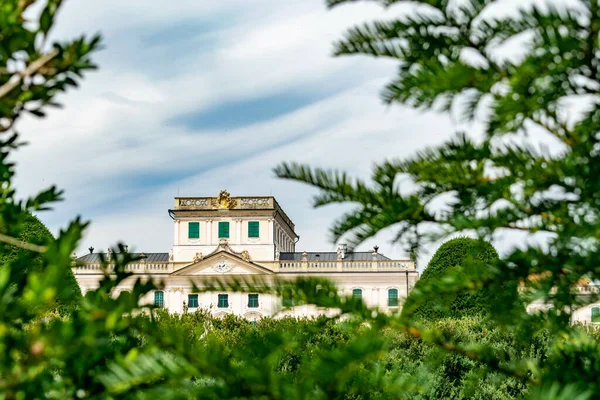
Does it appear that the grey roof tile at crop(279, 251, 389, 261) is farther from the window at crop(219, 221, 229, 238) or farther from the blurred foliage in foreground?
the blurred foliage in foreground

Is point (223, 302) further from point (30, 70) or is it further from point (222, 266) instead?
point (30, 70)

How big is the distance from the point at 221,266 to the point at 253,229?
11.9ft

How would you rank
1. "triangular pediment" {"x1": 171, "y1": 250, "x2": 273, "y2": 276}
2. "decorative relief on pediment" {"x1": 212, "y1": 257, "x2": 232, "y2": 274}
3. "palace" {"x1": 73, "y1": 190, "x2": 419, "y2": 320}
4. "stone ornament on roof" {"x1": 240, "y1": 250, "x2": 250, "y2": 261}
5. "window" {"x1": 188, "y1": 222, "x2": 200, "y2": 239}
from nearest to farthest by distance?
1. "triangular pediment" {"x1": 171, "y1": 250, "x2": 273, "y2": 276}
2. "decorative relief on pediment" {"x1": 212, "y1": 257, "x2": 232, "y2": 274}
3. "palace" {"x1": 73, "y1": 190, "x2": 419, "y2": 320}
4. "stone ornament on roof" {"x1": 240, "y1": 250, "x2": 250, "y2": 261}
5. "window" {"x1": 188, "y1": 222, "x2": 200, "y2": 239}

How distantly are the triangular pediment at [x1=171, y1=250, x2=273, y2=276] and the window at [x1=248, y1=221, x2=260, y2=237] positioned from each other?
9.29ft

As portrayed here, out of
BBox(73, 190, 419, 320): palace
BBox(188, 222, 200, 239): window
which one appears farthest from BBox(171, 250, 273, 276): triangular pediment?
BBox(188, 222, 200, 239): window

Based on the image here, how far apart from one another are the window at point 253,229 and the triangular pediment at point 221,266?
9.29 ft

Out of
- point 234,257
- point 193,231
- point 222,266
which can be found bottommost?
point 222,266

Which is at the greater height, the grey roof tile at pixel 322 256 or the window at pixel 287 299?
the grey roof tile at pixel 322 256

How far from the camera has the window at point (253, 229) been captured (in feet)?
177

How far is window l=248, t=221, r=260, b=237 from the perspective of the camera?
54.1 m

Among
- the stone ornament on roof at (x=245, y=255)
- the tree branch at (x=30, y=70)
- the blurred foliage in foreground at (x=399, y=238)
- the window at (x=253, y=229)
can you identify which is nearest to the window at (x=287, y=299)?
the blurred foliage in foreground at (x=399, y=238)

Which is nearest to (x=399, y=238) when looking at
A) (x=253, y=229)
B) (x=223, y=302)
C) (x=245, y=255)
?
(x=223, y=302)

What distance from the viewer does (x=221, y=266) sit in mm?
51969

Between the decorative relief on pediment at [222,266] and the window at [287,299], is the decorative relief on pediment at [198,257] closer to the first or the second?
the decorative relief on pediment at [222,266]
